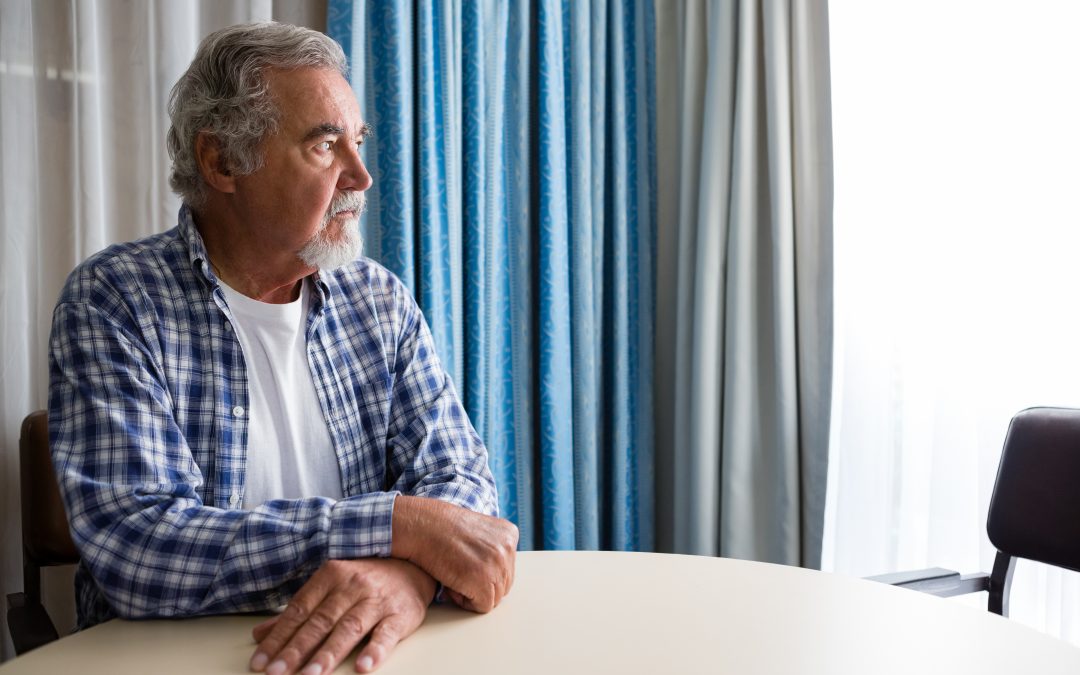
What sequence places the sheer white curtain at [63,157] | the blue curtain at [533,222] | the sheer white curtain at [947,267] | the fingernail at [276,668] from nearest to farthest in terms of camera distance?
the fingernail at [276,668]
the sheer white curtain at [63,157]
the sheer white curtain at [947,267]
the blue curtain at [533,222]

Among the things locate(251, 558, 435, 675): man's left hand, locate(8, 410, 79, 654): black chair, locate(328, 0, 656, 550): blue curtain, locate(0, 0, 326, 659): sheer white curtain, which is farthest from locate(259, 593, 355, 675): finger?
locate(328, 0, 656, 550): blue curtain

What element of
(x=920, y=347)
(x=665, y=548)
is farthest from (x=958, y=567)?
(x=665, y=548)

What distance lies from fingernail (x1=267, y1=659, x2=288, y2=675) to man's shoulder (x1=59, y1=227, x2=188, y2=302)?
63 centimetres

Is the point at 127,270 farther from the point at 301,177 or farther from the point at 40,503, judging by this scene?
the point at 40,503

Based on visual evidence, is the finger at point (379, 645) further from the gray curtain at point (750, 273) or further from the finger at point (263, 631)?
the gray curtain at point (750, 273)

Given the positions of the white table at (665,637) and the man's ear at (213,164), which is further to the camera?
the man's ear at (213,164)

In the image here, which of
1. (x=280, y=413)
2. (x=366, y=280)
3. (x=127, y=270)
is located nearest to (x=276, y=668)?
(x=280, y=413)

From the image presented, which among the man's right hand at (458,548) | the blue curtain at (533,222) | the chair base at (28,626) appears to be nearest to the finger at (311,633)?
the man's right hand at (458,548)

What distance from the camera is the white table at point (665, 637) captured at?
886 mm

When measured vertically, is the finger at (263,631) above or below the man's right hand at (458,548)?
below

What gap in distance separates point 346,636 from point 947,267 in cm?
171

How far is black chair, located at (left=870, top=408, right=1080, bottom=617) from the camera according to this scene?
4.70ft

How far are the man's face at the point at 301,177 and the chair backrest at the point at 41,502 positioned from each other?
61 cm

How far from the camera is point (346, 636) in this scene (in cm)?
92
